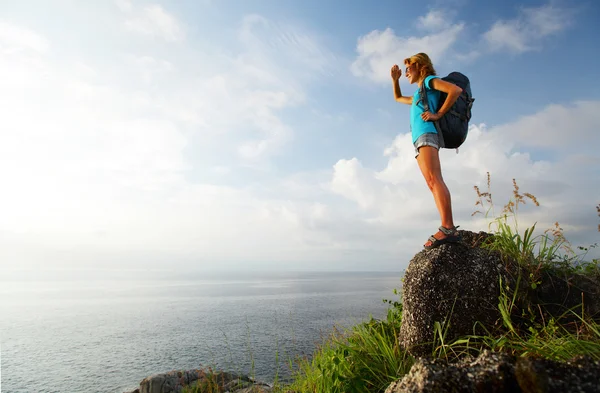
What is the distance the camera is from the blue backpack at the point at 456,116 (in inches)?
225

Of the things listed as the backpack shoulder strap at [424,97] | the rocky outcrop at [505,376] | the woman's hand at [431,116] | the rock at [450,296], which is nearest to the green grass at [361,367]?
the rock at [450,296]

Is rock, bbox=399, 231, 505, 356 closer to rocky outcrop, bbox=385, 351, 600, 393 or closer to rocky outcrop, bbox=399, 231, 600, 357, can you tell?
rocky outcrop, bbox=399, 231, 600, 357

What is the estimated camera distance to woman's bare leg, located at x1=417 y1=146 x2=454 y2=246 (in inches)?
218

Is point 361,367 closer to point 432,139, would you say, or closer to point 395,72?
point 432,139

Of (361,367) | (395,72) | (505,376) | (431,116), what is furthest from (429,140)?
(505,376)

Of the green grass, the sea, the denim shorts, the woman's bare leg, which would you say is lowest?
the sea

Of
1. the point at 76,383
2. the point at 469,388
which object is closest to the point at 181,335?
the point at 76,383

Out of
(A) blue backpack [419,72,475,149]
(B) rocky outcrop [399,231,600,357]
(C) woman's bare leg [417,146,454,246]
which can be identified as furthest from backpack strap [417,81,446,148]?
(B) rocky outcrop [399,231,600,357]

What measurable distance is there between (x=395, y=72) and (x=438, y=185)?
234 cm

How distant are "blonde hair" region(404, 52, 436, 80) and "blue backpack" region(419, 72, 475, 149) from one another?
295 millimetres

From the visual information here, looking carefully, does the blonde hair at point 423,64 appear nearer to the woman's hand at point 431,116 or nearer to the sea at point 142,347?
the woman's hand at point 431,116

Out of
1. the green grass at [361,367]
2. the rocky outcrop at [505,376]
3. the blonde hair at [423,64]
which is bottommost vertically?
the green grass at [361,367]

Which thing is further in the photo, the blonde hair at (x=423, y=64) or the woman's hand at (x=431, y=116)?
the blonde hair at (x=423, y=64)

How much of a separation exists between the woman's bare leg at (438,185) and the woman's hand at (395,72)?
1658 mm
